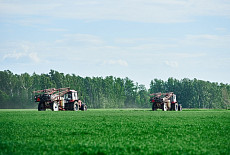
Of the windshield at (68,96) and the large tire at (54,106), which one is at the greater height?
the windshield at (68,96)

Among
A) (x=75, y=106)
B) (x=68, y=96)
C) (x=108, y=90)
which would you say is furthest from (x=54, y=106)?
(x=108, y=90)

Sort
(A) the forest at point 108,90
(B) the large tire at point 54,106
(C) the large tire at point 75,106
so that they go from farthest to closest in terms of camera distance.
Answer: (A) the forest at point 108,90, (C) the large tire at point 75,106, (B) the large tire at point 54,106

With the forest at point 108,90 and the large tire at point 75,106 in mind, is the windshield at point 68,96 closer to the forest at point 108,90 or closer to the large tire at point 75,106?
the large tire at point 75,106

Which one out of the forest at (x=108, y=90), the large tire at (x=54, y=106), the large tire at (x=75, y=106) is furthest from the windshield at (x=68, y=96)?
the forest at (x=108, y=90)

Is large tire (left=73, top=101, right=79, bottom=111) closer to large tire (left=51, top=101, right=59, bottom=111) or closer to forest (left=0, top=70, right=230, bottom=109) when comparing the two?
large tire (left=51, top=101, right=59, bottom=111)

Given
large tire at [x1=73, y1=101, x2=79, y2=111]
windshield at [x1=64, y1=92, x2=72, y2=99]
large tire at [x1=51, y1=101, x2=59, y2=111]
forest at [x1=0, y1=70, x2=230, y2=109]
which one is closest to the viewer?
large tire at [x1=51, y1=101, x2=59, y2=111]

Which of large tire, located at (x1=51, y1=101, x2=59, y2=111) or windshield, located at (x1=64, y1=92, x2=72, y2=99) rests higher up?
windshield, located at (x1=64, y1=92, x2=72, y2=99)

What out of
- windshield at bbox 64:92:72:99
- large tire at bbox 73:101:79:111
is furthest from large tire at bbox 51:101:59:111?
windshield at bbox 64:92:72:99

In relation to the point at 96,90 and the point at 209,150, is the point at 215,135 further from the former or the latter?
the point at 96,90

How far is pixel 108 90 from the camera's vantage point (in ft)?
497

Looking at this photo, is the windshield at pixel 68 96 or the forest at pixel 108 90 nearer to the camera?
the windshield at pixel 68 96

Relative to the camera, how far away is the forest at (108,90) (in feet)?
391

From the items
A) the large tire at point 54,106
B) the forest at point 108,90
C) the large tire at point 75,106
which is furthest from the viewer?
the forest at point 108,90

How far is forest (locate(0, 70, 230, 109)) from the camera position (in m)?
119
